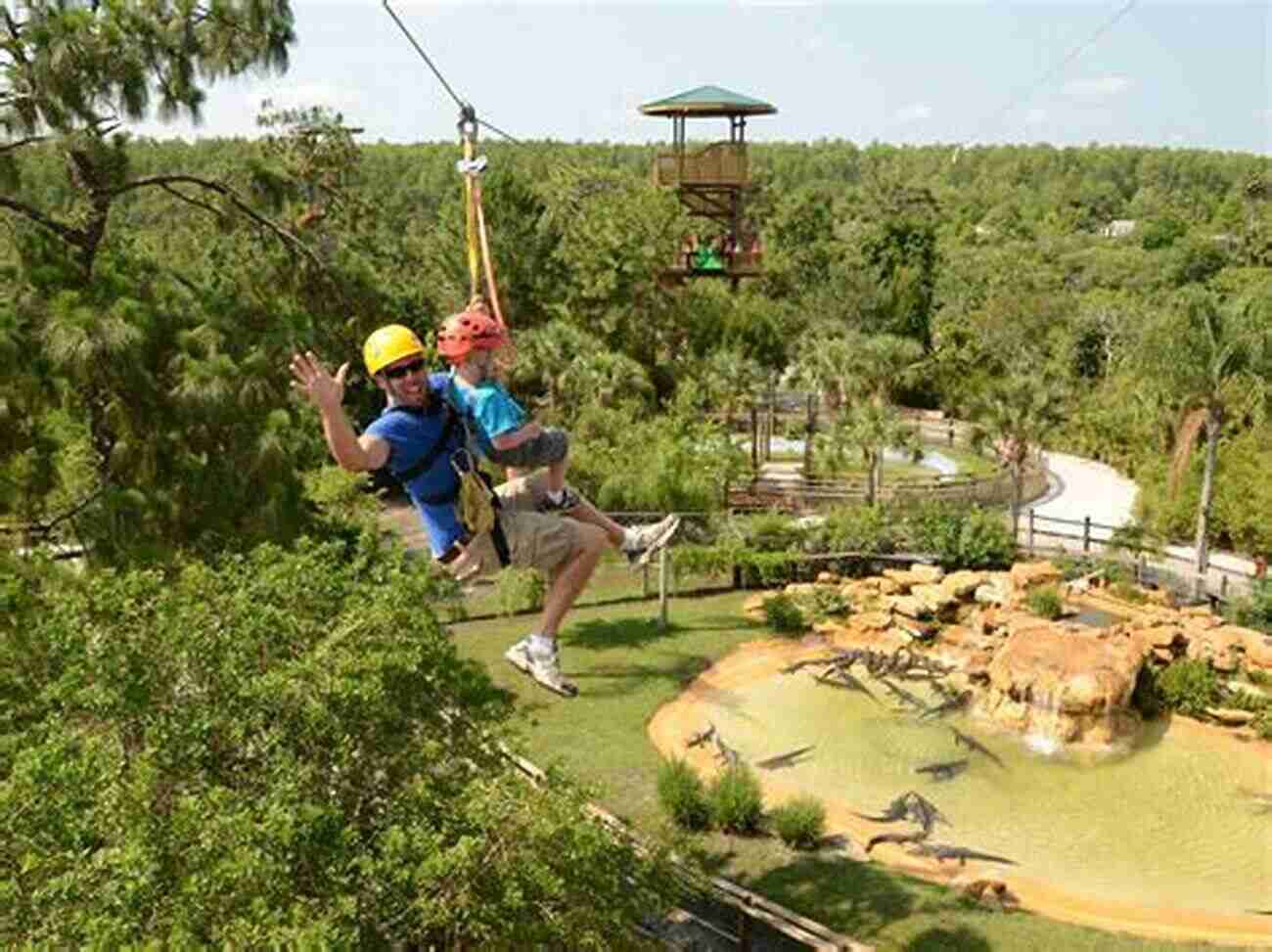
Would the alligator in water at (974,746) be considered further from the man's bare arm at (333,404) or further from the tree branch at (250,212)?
the man's bare arm at (333,404)

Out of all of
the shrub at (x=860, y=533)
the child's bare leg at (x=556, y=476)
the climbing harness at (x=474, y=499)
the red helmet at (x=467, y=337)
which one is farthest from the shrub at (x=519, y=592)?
the red helmet at (x=467, y=337)

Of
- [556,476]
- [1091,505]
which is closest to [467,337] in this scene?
[556,476]

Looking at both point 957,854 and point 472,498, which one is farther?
point 957,854

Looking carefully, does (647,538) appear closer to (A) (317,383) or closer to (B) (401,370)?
(B) (401,370)

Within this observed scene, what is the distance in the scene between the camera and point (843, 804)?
16375 mm

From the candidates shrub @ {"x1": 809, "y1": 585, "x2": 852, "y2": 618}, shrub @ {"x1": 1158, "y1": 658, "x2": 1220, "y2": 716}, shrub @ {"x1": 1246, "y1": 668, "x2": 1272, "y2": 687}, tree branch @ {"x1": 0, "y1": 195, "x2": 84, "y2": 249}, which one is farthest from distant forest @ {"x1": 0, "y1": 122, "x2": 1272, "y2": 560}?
shrub @ {"x1": 1158, "y1": 658, "x2": 1220, "y2": 716}

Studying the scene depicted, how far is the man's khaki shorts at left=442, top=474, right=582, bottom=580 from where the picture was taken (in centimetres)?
684

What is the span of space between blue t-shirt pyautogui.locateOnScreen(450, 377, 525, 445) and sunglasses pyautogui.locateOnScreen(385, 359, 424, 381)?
37 cm

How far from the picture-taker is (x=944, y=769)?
17625 mm

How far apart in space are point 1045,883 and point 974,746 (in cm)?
440

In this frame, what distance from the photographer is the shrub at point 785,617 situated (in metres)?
23.5

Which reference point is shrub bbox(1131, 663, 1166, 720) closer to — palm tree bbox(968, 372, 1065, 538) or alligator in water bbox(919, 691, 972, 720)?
alligator in water bbox(919, 691, 972, 720)

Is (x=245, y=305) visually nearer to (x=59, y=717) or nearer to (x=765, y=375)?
(x=59, y=717)

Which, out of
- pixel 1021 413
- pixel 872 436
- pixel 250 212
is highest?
pixel 250 212
